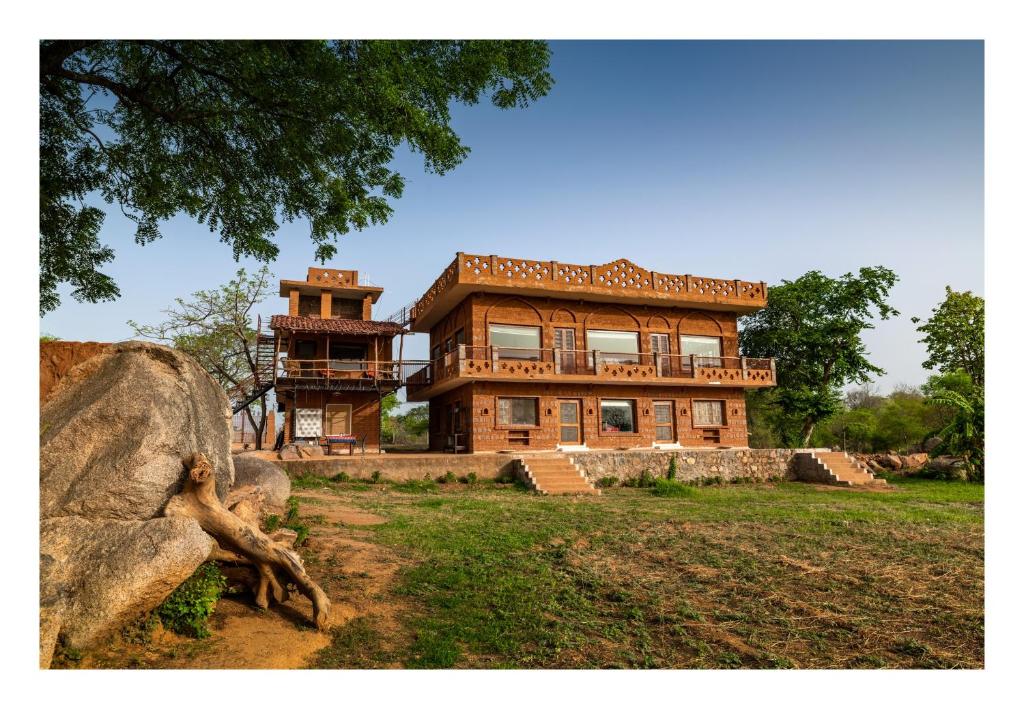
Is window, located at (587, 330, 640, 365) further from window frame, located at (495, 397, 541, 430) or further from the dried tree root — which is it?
the dried tree root

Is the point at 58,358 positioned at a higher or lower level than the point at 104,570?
higher

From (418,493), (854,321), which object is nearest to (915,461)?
(854,321)

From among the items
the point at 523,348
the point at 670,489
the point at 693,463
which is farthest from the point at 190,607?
the point at 693,463

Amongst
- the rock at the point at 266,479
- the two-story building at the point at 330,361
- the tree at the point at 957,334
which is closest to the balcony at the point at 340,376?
the two-story building at the point at 330,361

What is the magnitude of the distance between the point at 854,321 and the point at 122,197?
2787 centimetres

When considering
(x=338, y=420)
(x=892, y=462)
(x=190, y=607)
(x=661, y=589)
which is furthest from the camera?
(x=338, y=420)

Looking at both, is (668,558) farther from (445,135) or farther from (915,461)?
(915,461)

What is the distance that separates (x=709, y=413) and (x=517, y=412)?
797 centimetres

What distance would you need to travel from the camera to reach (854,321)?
26109 mm

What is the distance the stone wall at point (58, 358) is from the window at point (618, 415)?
56.8 ft

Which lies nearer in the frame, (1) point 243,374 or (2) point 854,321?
(2) point 854,321

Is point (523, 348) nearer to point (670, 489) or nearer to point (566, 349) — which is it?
point (566, 349)

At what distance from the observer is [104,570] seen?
151 inches

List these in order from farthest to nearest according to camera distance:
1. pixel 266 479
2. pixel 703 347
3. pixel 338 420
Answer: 1. pixel 338 420
2. pixel 703 347
3. pixel 266 479
